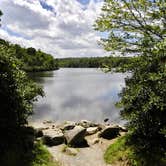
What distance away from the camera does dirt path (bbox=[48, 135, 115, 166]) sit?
18.5 metres

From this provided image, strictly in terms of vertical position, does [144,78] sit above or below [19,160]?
above

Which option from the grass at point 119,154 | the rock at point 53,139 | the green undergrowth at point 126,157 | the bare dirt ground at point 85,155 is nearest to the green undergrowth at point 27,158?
the bare dirt ground at point 85,155

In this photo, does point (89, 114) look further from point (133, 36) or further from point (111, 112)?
point (133, 36)

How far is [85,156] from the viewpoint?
789 inches

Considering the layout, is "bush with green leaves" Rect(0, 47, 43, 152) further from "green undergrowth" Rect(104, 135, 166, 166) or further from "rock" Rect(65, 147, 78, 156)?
"green undergrowth" Rect(104, 135, 166, 166)

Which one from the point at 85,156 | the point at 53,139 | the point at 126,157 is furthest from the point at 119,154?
the point at 53,139

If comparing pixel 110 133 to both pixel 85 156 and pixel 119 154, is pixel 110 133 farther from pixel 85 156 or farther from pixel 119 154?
pixel 119 154

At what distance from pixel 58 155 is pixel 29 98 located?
389 centimetres

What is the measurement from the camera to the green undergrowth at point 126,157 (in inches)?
631

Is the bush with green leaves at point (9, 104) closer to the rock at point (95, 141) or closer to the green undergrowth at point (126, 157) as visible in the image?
the green undergrowth at point (126, 157)

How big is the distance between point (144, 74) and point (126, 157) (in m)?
4.90

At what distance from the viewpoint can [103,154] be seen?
20.4 m

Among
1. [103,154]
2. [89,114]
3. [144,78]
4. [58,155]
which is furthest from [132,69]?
[89,114]

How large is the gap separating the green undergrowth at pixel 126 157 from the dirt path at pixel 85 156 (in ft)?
1.83
